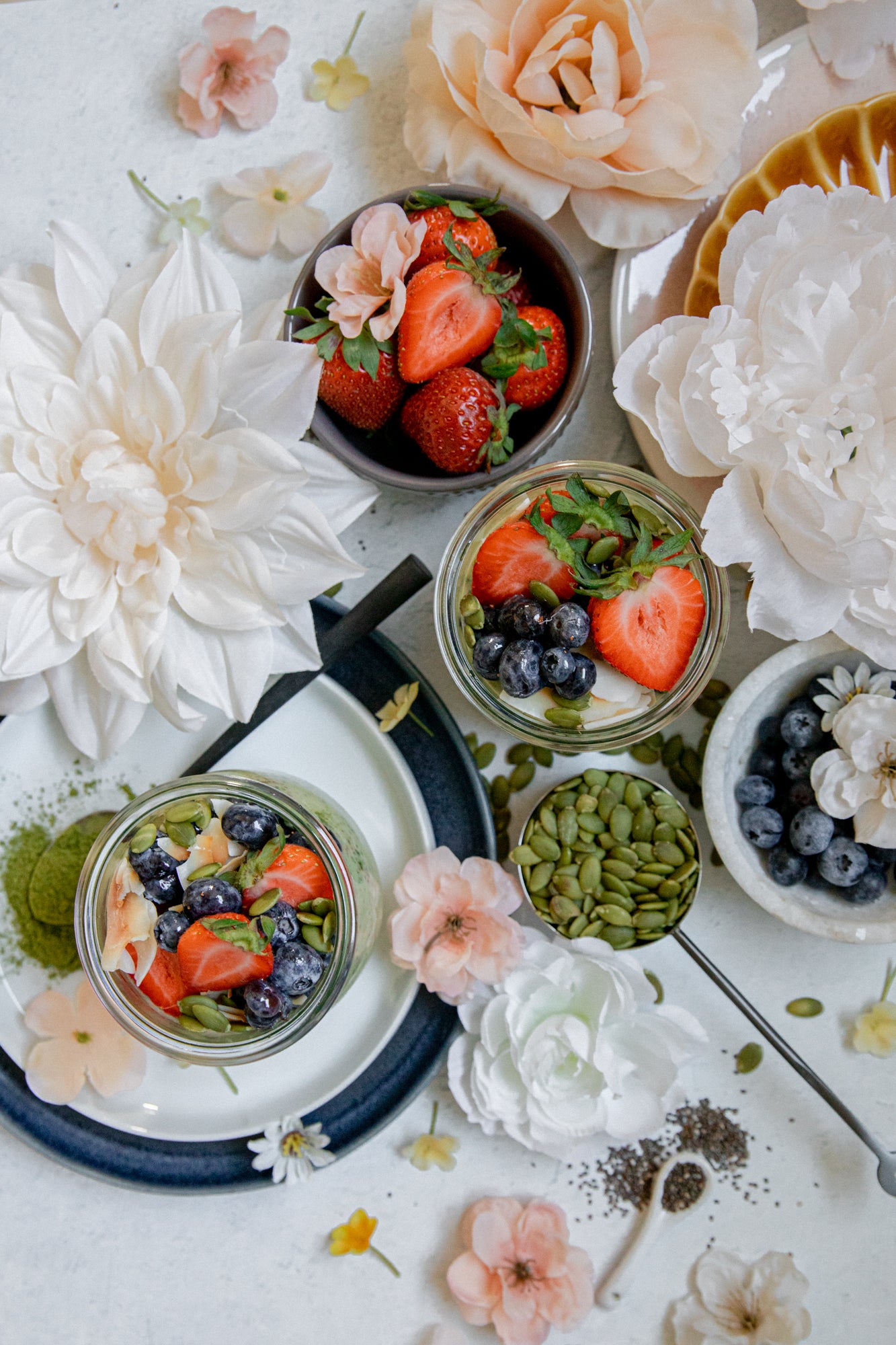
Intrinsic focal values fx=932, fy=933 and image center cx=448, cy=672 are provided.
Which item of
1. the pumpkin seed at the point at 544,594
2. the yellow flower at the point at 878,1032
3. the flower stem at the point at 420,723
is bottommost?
the yellow flower at the point at 878,1032

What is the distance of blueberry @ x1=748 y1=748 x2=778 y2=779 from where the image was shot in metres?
0.85

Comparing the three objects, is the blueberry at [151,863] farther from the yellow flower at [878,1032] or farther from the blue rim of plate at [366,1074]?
the yellow flower at [878,1032]

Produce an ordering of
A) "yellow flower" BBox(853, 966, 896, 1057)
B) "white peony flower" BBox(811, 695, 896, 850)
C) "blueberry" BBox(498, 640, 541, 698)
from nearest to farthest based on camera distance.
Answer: "blueberry" BBox(498, 640, 541, 698) → "white peony flower" BBox(811, 695, 896, 850) → "yellow flower" BBox(853, 966, 896, 1057)

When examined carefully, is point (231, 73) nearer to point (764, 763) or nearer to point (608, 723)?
point (608, 723)

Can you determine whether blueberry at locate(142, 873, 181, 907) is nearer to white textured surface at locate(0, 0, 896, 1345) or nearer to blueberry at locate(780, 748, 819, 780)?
white textured surface at locate(0, 0, 896, 1345)

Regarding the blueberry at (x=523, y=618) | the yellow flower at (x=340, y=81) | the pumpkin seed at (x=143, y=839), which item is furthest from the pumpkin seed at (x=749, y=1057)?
the yellow flower at (x=340, y=81)

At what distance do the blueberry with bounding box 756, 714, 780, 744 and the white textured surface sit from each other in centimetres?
7

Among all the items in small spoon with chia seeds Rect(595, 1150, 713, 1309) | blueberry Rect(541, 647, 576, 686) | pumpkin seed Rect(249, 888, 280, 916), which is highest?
blueberry Rect(541, 647, 576, 686)

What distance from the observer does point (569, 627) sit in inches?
27.2

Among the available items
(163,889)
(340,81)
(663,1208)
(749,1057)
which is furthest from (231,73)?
(663,1208)

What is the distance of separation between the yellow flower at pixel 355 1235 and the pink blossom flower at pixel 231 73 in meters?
1.07

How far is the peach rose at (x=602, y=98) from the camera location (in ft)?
2.51

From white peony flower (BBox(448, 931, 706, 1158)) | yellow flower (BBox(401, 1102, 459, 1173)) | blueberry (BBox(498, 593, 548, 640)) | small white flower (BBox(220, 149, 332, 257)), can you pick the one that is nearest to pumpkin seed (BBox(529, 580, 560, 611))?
blueberry (BBox(498, 593, 548, 640))

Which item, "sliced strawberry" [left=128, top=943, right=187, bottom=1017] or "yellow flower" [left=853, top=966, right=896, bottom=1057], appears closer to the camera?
"sliced strawberry" [left=128, top=943, right=187, bottom=1017]
